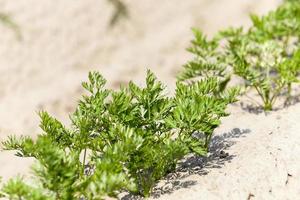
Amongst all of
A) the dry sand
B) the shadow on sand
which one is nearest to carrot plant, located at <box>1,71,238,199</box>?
the shadow on sand

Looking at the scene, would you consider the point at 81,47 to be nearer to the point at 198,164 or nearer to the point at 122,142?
the point at 198,164

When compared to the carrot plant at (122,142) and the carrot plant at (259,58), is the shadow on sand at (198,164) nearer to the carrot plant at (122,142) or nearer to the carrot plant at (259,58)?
the carrot plant at (122,142)

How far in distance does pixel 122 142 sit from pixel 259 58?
226cm

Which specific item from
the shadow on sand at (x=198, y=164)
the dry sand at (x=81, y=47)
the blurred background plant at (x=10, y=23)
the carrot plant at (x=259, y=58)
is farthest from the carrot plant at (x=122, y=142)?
the blurred background plant at (x=10, y=23)

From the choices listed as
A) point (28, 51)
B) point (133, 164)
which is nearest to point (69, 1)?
point (28, 51)

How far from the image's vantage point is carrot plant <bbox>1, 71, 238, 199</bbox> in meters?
3.02

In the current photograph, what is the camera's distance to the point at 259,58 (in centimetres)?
499

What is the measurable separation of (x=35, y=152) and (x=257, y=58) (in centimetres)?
257

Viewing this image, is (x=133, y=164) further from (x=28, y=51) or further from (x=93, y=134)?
(x=28, y=51)

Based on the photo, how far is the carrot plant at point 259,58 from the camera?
4414mm

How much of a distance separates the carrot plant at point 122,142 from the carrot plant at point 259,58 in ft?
2.35

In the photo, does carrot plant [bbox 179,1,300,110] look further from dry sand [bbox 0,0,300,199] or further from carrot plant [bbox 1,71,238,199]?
carrot plant [bbox 1,71,238,199]

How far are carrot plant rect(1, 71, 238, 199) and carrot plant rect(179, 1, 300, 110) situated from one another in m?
0.72

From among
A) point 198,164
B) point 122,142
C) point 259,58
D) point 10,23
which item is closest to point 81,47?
point 10,23
